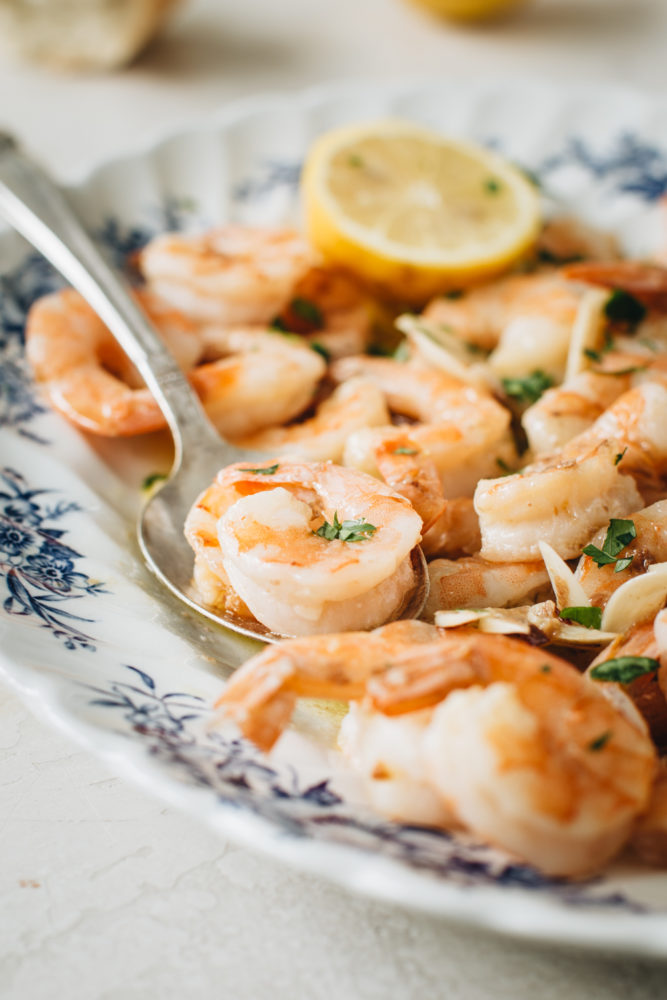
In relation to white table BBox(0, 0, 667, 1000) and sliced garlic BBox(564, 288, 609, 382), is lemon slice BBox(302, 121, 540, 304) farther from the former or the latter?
white table BBox(0, 0, 667, 1000)

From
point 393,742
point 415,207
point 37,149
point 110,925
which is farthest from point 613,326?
point 37,149

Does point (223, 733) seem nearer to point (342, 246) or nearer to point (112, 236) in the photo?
point (342, 246)

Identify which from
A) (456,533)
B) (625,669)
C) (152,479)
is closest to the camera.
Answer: (625,669)

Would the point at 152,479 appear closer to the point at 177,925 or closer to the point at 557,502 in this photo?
the point at 557,502

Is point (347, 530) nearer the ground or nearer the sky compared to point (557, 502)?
nearer the sky

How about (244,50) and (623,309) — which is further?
(244,50)

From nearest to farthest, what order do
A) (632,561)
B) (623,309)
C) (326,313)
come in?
1. (632,561)
2. (623,309)
3. (326,313)

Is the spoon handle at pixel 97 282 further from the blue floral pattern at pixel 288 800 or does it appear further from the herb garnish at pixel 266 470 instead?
the blue floral pattern at pixel 288 800

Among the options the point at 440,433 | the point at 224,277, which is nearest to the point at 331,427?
Result: the point at 440,433
